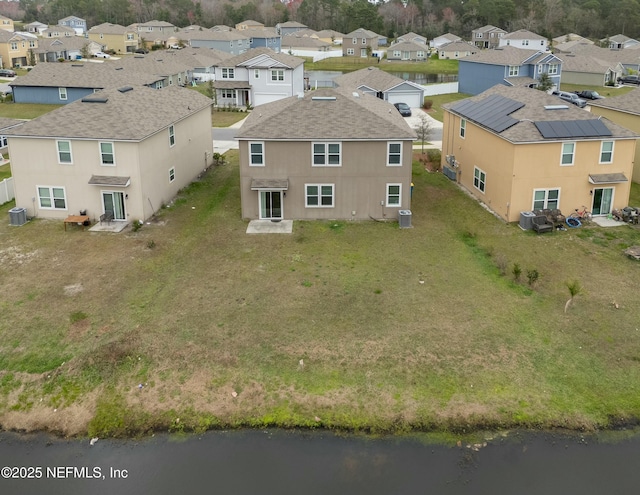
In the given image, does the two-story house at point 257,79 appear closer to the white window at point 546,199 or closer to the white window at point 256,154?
the white window at point 256,154

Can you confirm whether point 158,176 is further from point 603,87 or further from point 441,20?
point 441,20

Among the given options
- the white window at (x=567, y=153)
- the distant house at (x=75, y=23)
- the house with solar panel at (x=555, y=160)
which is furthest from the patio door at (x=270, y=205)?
the distant house at (x=75, y=23)

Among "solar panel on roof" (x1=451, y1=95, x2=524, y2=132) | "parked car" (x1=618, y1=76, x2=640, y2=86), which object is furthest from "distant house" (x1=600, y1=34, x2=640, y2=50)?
"solar panel on roof" (x1=451, y1=95, x2=524, y2=132)

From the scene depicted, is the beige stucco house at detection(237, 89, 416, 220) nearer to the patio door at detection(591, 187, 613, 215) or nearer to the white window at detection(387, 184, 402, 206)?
the white window at detection(387, 184, 402, 206)

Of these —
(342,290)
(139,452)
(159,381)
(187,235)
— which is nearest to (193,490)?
(139,452)

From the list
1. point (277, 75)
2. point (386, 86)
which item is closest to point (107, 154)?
point (386, 86)

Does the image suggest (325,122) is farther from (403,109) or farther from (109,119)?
(403,109)

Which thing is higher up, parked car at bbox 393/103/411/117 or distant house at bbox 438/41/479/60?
distant house at bbox 438/41/479/60
